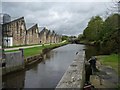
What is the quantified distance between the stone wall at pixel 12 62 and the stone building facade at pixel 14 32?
792 inches

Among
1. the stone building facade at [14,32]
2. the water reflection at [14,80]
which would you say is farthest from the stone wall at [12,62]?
the stone building facade at [14,32]

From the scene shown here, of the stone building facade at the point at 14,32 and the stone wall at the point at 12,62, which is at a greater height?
the stone building facade at the point at 14,32

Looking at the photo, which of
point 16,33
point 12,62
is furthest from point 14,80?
point 16,33

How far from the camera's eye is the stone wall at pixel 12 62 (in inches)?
788

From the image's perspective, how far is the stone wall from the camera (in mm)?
20013

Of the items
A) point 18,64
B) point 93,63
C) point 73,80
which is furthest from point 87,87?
point 18,64

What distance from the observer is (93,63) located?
50.9 ft

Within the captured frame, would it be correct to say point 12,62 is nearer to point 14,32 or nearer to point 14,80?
point 14,80

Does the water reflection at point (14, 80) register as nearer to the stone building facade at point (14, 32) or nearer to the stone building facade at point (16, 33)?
the stone building facade at point (16, 33)

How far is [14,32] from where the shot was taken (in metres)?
49.3

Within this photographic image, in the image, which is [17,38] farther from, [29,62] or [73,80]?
[73,80]

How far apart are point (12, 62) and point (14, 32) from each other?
2909 cm

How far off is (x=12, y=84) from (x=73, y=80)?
11.6 m

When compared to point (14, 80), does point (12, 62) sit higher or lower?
higher
